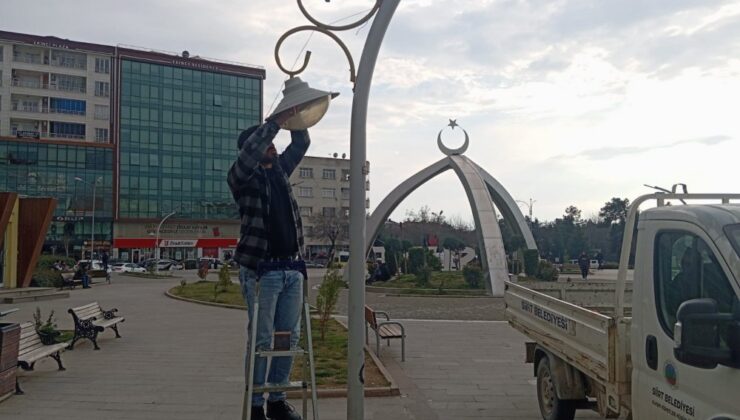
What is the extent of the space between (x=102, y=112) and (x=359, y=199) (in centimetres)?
7473

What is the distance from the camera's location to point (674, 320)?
12.4ft

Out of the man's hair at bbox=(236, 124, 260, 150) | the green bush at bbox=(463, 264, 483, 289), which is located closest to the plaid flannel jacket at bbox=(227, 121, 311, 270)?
the man's hair at bbox=(236, 124, 260, 150)

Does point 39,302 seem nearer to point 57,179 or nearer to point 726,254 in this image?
point 726,254

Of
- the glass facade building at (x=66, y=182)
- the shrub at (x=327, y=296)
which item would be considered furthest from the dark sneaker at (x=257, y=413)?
the glass facade building at (x=66, y=182)

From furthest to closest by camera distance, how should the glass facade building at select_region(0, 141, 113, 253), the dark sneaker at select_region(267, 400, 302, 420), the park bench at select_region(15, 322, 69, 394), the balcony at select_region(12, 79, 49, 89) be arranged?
1. the balcony at select_region(12, 79, 49, 89)
2. the glass facade building at select_region(0, 141, 113, 253)
3. the park bench at select_region(15, 322, 69, 394)
4. the dark sneaker at select_region(267, 400, 302, 420)

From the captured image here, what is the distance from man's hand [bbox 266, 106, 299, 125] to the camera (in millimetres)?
4434

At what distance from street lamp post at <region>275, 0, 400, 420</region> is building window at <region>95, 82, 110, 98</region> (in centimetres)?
7420

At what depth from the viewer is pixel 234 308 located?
1848cm

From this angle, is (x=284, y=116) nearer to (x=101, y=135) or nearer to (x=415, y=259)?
(x=415, y=259)

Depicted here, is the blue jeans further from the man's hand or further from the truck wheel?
the truck wheel

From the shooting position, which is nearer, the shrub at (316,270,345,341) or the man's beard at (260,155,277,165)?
Result: the man's beard at (260,155,277,165)

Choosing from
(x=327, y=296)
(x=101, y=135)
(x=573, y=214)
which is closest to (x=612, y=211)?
(x=573, y=214)

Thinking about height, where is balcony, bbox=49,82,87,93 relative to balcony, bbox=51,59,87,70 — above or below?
below

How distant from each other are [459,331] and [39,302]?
15.5 metres
